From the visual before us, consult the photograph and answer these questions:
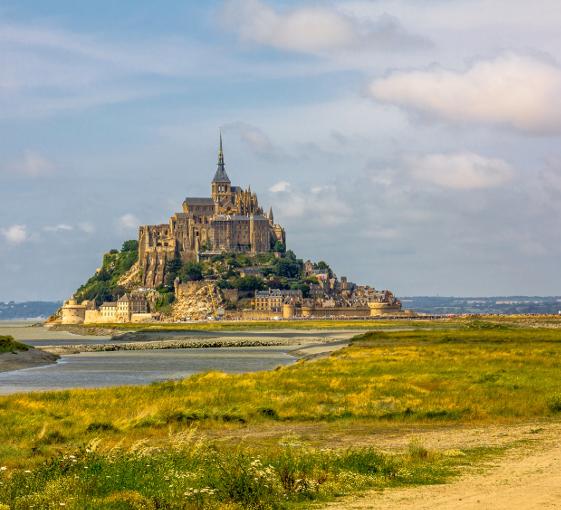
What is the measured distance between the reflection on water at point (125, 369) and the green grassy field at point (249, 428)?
37.8 ft

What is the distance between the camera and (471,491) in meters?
17.6

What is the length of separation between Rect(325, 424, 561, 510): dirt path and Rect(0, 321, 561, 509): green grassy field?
69cm

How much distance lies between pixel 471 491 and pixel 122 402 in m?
19.5

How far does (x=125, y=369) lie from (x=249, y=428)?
41.9 metres

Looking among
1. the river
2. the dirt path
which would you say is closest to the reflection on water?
the river

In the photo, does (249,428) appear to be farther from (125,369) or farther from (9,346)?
(9,346)

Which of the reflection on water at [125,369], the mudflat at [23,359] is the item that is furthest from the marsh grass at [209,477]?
the mudflat at [23,359]

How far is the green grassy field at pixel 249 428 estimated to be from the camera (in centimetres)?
1730

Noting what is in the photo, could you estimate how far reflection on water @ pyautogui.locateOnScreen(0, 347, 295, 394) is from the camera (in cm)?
5519

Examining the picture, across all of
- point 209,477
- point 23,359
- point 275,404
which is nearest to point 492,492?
point 209,477

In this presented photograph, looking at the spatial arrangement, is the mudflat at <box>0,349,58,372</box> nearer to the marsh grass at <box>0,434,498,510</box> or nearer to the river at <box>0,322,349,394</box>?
the river at <box>0,322,349,394</box>

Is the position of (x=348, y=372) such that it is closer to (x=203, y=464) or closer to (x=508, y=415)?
(x=508, y=415)

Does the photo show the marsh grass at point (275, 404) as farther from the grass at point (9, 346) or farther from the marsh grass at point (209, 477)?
the grass at point (9, 346)

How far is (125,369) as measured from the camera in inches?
2736
